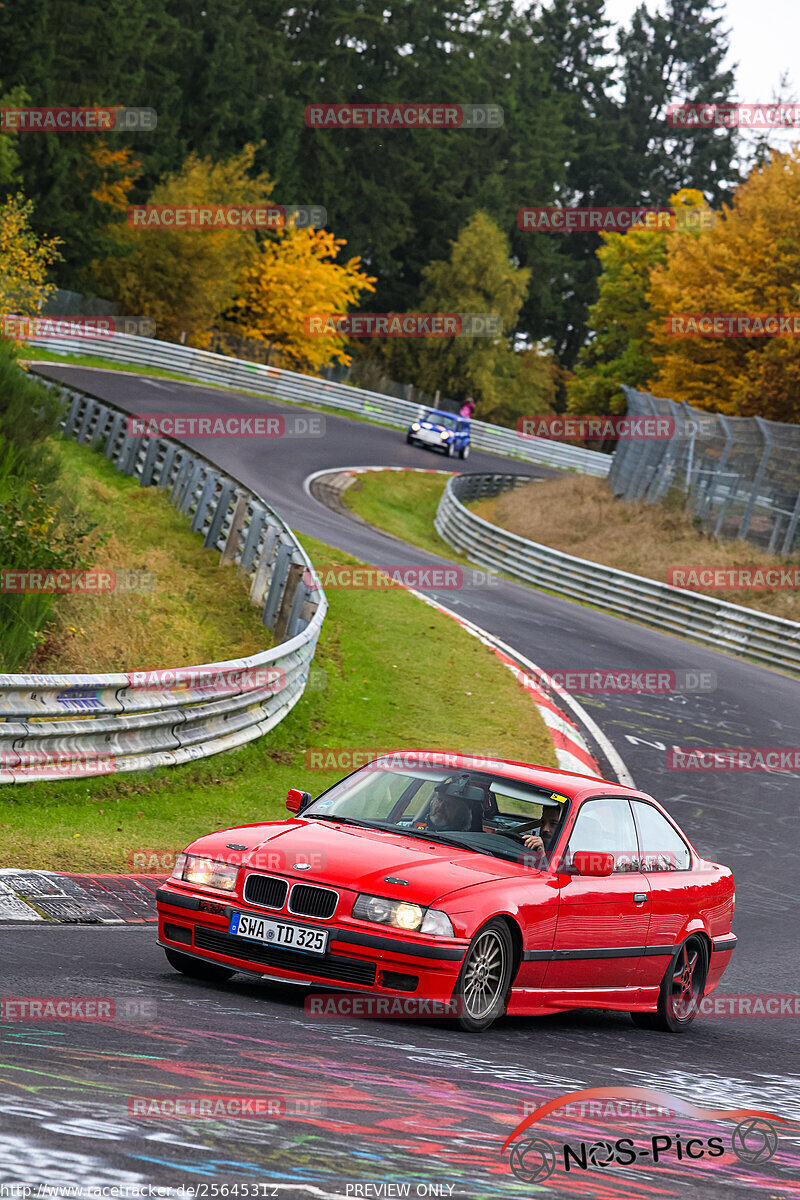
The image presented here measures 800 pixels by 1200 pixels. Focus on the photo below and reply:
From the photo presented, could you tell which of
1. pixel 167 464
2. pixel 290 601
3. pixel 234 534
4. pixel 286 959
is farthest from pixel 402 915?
pixel 167 464

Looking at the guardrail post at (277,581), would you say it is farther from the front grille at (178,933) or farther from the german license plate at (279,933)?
the german license plate at (279,933)

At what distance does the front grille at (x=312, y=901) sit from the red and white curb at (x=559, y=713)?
6.57 metres

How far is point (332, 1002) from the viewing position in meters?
6.71

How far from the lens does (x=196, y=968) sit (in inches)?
279

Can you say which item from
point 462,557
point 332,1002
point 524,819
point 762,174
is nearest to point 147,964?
point 332,1002

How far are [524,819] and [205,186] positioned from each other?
57634 millimetres

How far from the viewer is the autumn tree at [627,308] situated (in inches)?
2640

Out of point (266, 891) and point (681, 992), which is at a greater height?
point (266, 891)

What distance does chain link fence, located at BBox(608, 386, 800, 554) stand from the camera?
29609 mm

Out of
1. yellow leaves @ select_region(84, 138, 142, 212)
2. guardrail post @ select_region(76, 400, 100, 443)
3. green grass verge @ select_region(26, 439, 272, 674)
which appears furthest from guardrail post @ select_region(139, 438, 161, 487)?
yellow leaves @ select_region(84, 138, 142, 212)

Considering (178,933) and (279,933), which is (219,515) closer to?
(178,933)

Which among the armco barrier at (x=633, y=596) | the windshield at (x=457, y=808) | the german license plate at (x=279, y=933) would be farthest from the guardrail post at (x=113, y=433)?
the german license plate at (x=279, y=933)

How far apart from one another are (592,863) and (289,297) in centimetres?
6064

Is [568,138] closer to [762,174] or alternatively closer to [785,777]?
[762,174]
